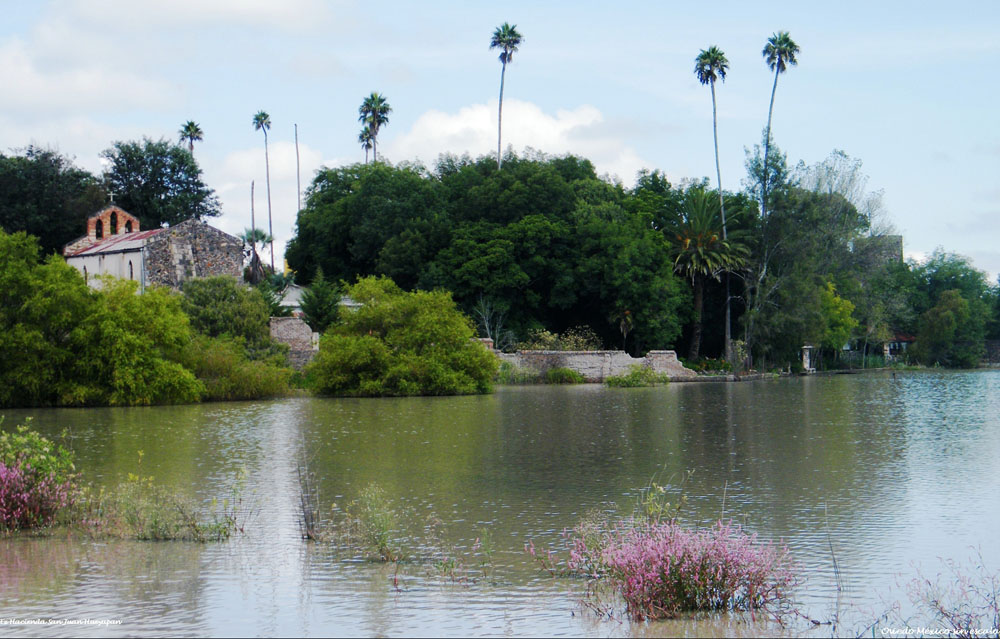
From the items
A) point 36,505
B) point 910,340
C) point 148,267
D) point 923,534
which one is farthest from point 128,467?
point 910,340

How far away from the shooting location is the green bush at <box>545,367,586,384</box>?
50.1 m

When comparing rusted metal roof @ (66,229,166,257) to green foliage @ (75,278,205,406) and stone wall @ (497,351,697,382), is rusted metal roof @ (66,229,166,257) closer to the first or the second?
green foliage @ (75,278,205,406)

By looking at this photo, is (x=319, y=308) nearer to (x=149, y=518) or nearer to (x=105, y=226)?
(x=105, y=226)

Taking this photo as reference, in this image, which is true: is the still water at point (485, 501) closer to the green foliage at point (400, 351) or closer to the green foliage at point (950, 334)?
the green foliage at point (400, 351)

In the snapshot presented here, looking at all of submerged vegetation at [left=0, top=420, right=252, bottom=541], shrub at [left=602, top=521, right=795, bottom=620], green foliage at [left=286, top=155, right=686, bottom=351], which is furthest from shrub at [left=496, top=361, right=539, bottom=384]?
shrub at [left=602, top=521, right=795, bottom=620]

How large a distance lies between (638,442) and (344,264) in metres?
48.9

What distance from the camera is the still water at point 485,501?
8.14 m

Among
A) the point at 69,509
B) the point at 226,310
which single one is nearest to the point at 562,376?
the point at 226,310

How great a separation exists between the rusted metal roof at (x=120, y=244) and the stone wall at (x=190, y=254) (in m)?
0.76

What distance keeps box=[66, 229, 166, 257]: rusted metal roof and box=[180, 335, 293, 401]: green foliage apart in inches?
573

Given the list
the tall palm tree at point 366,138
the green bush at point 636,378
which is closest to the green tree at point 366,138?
the tall palm tree at point 366,138

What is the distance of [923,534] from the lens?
447 inches

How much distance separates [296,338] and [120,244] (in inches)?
518

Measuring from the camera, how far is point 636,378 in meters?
49.0
